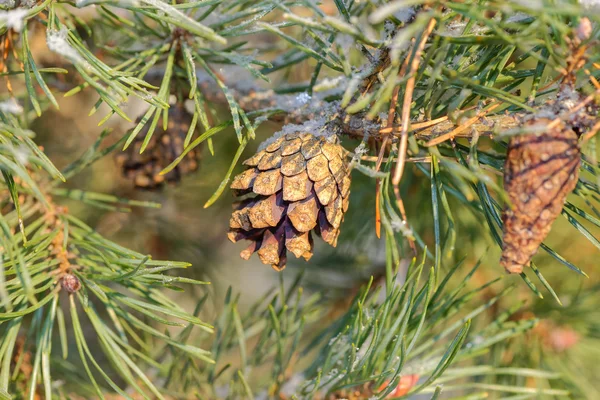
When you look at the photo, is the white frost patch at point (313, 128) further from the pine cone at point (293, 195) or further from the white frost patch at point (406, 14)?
the white frost patch at point (406, 14)

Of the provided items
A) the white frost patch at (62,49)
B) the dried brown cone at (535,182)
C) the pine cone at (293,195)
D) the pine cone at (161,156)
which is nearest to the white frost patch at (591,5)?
the dried brown cone at (535,182)

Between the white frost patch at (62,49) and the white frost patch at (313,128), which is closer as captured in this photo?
the white frost patch at (62,49)

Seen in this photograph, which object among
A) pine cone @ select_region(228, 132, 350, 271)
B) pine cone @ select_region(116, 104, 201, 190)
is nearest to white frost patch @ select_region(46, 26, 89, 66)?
pine cone @ select_region(228, 132, 350, 271)

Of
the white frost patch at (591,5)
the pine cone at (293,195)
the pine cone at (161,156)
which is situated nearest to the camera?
the white frost patch at (591,5)

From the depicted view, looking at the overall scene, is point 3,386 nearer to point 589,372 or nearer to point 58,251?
point 58,251

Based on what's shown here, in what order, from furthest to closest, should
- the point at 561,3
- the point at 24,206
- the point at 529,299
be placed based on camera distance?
the point at 529,299
the point at 24,206
the point at 561,3

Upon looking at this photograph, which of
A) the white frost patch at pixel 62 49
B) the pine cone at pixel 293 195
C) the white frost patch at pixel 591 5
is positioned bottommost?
the pine cone at pixel 293 195

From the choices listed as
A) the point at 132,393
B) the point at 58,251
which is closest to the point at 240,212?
the point at 58,251
